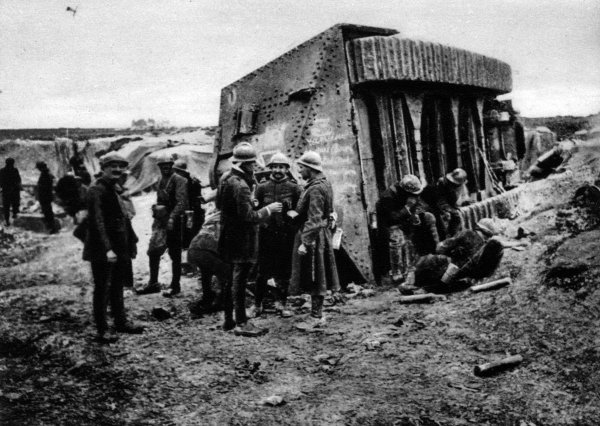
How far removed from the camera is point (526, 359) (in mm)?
3824

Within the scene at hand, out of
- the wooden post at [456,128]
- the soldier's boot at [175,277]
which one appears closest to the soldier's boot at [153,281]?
the soldier's boot at [175,277]

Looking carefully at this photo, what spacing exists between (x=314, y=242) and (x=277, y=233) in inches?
27.9

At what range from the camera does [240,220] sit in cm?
493

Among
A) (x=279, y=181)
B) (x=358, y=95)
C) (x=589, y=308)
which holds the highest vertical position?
(x=358, y=95)

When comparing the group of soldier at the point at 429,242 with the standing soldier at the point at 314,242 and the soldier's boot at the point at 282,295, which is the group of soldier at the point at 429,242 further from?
the soldier's boot at the point at 282,295

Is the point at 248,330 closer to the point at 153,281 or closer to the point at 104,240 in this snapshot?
the point at 104,240

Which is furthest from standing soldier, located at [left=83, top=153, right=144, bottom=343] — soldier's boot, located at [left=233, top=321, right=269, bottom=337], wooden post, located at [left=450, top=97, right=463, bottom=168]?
wooden post, located at [left=450, top=97, right=463, bottom=168]

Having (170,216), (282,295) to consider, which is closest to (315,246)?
(282,295)

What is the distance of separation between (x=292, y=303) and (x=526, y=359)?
2.96m

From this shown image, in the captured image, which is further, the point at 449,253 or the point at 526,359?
the point at 449,253

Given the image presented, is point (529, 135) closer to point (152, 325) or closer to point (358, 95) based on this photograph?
point (358, 95)

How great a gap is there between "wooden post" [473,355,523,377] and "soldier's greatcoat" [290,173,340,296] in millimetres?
1978

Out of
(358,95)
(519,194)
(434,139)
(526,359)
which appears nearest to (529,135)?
(519,194)

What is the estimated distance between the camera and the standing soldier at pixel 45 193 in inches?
482
